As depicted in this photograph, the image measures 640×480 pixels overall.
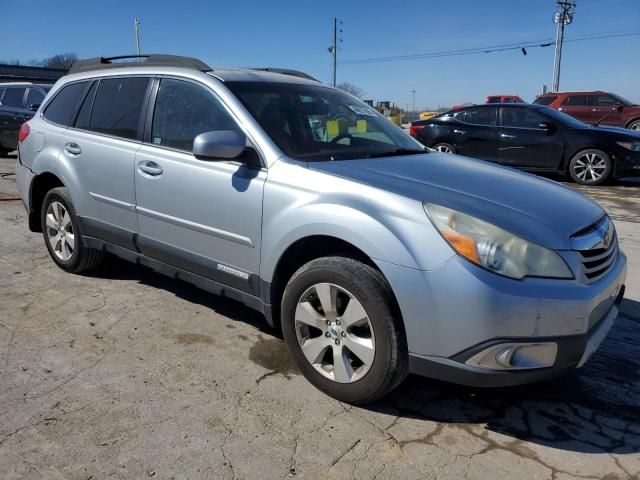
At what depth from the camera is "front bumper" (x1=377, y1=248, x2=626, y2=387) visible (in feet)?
7.47

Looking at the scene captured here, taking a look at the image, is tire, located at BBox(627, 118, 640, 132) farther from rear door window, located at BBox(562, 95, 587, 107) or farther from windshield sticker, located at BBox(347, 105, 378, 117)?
windshield sticker, located at BBox(347, 105, 378, 117)

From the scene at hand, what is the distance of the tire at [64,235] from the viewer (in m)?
4.42

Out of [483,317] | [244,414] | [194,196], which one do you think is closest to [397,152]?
[194,196]

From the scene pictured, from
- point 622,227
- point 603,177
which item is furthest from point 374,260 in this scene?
point 603,177

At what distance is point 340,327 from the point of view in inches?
106

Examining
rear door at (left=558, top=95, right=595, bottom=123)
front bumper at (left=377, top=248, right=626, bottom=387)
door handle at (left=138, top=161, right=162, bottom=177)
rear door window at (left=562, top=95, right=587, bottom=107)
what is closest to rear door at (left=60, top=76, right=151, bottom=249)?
door handle at (left=138, top=161, right=162, bottom=177)

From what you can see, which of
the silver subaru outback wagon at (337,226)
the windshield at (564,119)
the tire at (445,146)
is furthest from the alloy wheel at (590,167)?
the silver subaru outback wagon at (337,226)

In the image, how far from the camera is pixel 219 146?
2.95 meters

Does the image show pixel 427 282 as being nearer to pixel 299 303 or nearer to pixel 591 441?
pixel 299 303

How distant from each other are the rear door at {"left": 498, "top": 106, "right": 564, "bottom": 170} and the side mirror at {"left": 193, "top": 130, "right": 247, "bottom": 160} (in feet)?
27.9

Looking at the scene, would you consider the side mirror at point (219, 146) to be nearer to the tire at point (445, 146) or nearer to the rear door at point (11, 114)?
the tire at point (445, 146)

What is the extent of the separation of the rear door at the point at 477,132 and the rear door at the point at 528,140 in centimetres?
16

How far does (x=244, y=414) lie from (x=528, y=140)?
9.08 meters

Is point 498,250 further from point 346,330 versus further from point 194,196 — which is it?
point 194,196
